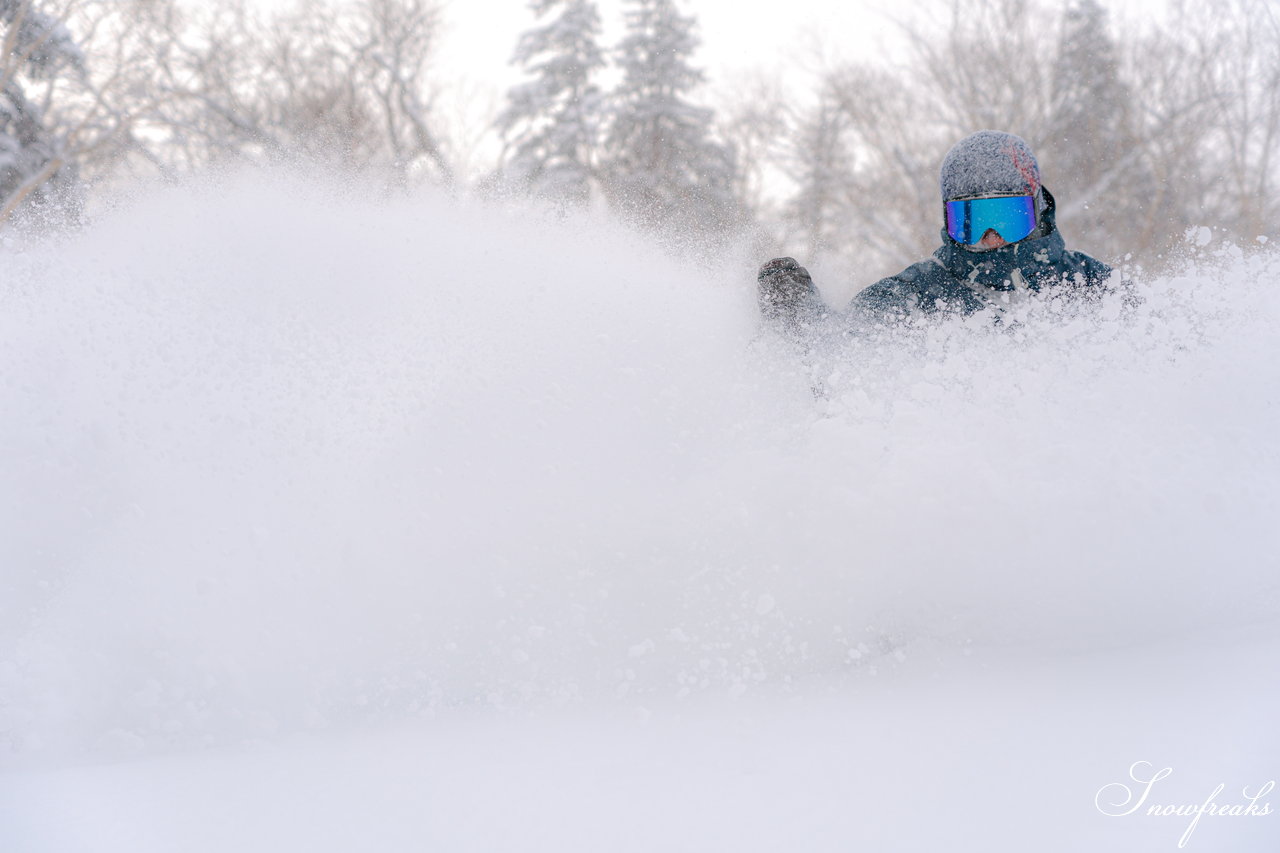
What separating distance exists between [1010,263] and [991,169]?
350mm

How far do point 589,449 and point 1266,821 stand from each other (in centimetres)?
188

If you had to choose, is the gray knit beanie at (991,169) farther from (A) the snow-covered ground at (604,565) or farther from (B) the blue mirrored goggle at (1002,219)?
(A) the snow-covered ground at (604,565)

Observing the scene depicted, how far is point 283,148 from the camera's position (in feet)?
53.3

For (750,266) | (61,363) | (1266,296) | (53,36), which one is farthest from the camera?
(53,36)

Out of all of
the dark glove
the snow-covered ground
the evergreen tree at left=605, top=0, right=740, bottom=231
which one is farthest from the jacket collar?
the evergreen tree at left=605, top=0, right=740, bottom=231

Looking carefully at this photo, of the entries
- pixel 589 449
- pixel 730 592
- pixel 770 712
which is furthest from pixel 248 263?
pixel 770 712

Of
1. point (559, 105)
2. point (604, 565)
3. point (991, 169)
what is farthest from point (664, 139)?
point (604, 565)

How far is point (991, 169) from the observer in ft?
10.6

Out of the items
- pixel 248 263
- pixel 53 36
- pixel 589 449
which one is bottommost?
pixel 589 449

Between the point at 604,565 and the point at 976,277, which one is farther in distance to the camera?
the point at 976,277

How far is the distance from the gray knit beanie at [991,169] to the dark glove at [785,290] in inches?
27.1

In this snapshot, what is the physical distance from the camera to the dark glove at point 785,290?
3.04 metres

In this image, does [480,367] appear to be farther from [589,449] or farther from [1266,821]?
[1266,821]

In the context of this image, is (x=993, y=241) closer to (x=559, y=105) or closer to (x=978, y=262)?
(x=978, y=262)
